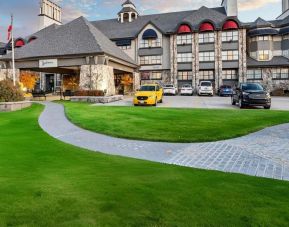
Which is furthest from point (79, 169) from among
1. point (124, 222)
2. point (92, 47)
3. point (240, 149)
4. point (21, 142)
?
point (92, 47)

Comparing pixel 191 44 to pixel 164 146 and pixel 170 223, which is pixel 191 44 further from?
pixel 170 223

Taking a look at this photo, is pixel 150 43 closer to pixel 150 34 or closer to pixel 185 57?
pixel 150 34

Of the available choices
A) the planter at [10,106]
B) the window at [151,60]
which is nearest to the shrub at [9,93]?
the planter at [10,106]

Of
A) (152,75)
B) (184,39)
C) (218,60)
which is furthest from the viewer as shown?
(152,75)

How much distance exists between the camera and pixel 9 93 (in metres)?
22.8

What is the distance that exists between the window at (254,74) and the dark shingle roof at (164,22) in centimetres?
1021

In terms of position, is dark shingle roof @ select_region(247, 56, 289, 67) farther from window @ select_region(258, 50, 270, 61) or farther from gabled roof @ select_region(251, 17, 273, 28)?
gabled roof @ select_region(251, 17, 273, 28)

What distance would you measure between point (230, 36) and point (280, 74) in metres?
11.1

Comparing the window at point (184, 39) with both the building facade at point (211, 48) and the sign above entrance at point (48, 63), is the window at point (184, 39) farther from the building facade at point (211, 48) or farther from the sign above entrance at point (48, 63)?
the sign above entrance at point (48, 63)

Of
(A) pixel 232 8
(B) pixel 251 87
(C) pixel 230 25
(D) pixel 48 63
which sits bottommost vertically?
(B) pixel 251 87

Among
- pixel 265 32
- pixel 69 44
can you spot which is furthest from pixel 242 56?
pixel 69 44

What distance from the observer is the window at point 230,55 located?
5044 centimetres

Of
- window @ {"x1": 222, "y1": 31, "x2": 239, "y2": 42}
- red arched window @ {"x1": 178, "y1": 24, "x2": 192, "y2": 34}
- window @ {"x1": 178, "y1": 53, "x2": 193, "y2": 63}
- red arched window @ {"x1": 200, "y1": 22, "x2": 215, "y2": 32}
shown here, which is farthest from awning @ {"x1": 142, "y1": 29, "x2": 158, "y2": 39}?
window @ {"x1": 222, "y1": 31, "x2": 239, "y2": 42}

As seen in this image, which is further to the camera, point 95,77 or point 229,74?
point 229,74
